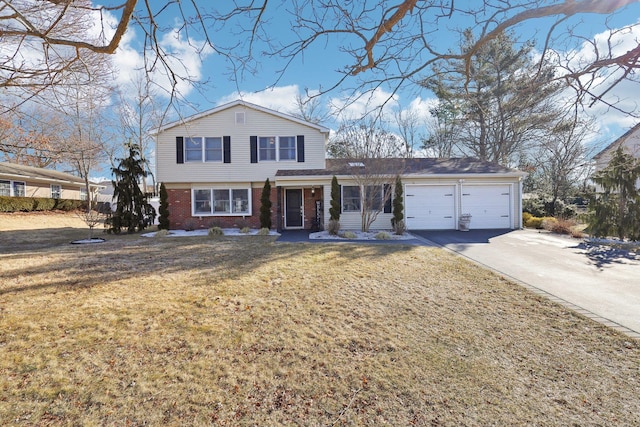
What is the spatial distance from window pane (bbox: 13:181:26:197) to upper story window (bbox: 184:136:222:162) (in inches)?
611

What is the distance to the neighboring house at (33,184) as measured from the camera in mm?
20016

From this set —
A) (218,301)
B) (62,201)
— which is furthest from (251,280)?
(62,201)

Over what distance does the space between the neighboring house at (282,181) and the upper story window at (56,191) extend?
53.0 ft

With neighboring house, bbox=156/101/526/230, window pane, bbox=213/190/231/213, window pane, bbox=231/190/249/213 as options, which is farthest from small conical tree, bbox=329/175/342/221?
window pane, bbox=213/190/231/213

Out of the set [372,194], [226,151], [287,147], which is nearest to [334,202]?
[372,194]

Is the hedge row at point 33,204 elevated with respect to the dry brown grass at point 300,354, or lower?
elevated

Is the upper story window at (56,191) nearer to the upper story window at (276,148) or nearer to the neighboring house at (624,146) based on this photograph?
the upper story window at (276,148)

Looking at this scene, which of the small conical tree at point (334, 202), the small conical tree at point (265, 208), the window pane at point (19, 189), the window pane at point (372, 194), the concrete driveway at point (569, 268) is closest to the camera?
the concrete driveway at point (569, 268)

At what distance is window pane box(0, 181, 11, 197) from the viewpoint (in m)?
19.7

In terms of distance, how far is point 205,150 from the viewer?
596 inches

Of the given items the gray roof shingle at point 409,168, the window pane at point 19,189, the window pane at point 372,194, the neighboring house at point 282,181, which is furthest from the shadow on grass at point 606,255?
the window pane at point 19,189

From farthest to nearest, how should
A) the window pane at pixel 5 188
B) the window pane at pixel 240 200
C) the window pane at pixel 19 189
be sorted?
the window pane at pixel 19 189
the window pane at pixel 5 188
the window pane at pixel 240 200

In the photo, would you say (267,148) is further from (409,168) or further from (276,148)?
(409,168)

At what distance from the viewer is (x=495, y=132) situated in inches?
815
